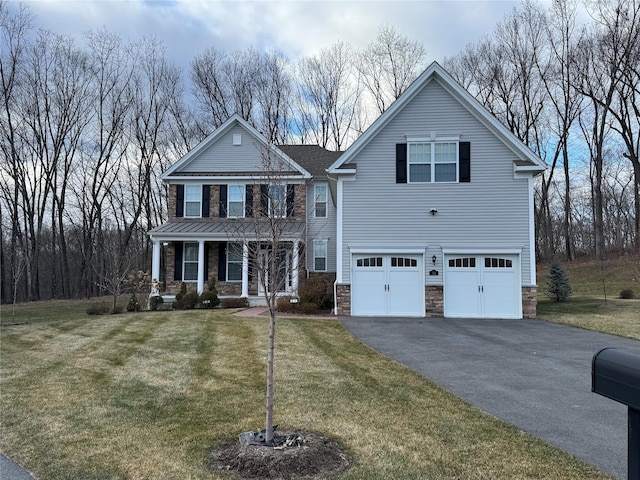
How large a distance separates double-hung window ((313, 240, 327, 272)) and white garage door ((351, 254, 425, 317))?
5634 millimetres

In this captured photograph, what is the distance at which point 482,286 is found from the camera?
51.6 feet

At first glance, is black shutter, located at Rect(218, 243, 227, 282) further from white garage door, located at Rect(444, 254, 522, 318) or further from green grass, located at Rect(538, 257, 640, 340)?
green grass, located at Rect(538, 257, 640, 340)

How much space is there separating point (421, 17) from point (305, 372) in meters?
12.2

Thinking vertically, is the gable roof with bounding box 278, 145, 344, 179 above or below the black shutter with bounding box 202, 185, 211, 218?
above

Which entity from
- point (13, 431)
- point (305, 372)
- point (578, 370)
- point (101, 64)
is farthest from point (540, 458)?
point (101, 64)

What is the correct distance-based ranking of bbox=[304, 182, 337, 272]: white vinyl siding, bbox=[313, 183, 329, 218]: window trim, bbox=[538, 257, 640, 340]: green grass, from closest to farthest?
1. bbox=[538, 257, 640, 340]: green grass
2. bbox=[304, 182, 337, 272]: white vinyl siding
3. bbox=[313, 183, 329, 218]: window trim

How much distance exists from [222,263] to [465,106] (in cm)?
1215

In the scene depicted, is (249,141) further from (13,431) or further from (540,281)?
(540,281)

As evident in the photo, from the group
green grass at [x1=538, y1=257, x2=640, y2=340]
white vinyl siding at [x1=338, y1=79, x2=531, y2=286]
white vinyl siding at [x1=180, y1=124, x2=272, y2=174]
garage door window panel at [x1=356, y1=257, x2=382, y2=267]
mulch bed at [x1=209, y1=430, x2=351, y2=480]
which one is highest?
white vinyl siding at [x1=180, y1=124, x2=272, y2=174]

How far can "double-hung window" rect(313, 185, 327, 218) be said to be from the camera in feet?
72.7

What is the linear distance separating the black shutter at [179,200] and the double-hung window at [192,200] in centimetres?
14

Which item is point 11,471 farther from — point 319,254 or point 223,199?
point 223,199

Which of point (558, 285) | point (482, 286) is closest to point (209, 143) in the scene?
point (482, 286)

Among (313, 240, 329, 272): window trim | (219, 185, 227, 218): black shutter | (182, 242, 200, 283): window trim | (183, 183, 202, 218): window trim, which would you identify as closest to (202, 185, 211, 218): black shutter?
(183, 183, 202, 218): window trim
